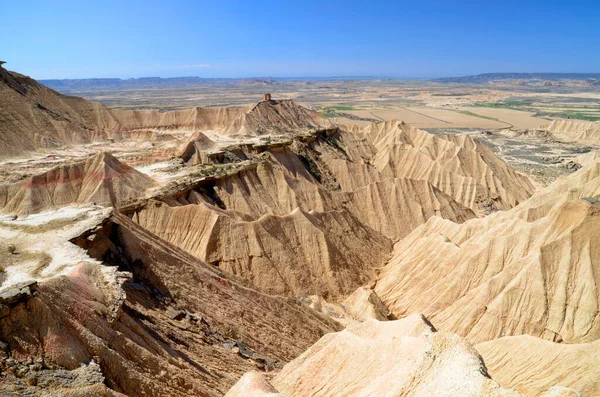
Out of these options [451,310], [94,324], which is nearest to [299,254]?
[451,310]

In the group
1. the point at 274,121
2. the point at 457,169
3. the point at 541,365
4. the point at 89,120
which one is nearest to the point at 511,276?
the point at 541,365

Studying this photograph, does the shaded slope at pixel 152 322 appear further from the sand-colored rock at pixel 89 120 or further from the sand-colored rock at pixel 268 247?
the sand-colored rock at pixel 89 120

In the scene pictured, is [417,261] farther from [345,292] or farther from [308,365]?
[308,365]

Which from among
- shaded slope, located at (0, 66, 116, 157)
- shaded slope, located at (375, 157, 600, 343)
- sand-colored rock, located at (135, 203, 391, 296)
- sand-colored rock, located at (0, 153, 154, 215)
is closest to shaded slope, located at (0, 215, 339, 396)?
sand-colored rock, located at (135, 203, 391, 296)

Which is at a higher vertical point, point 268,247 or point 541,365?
A: point 268,247

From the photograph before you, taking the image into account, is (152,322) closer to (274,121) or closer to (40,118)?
(40,118)
